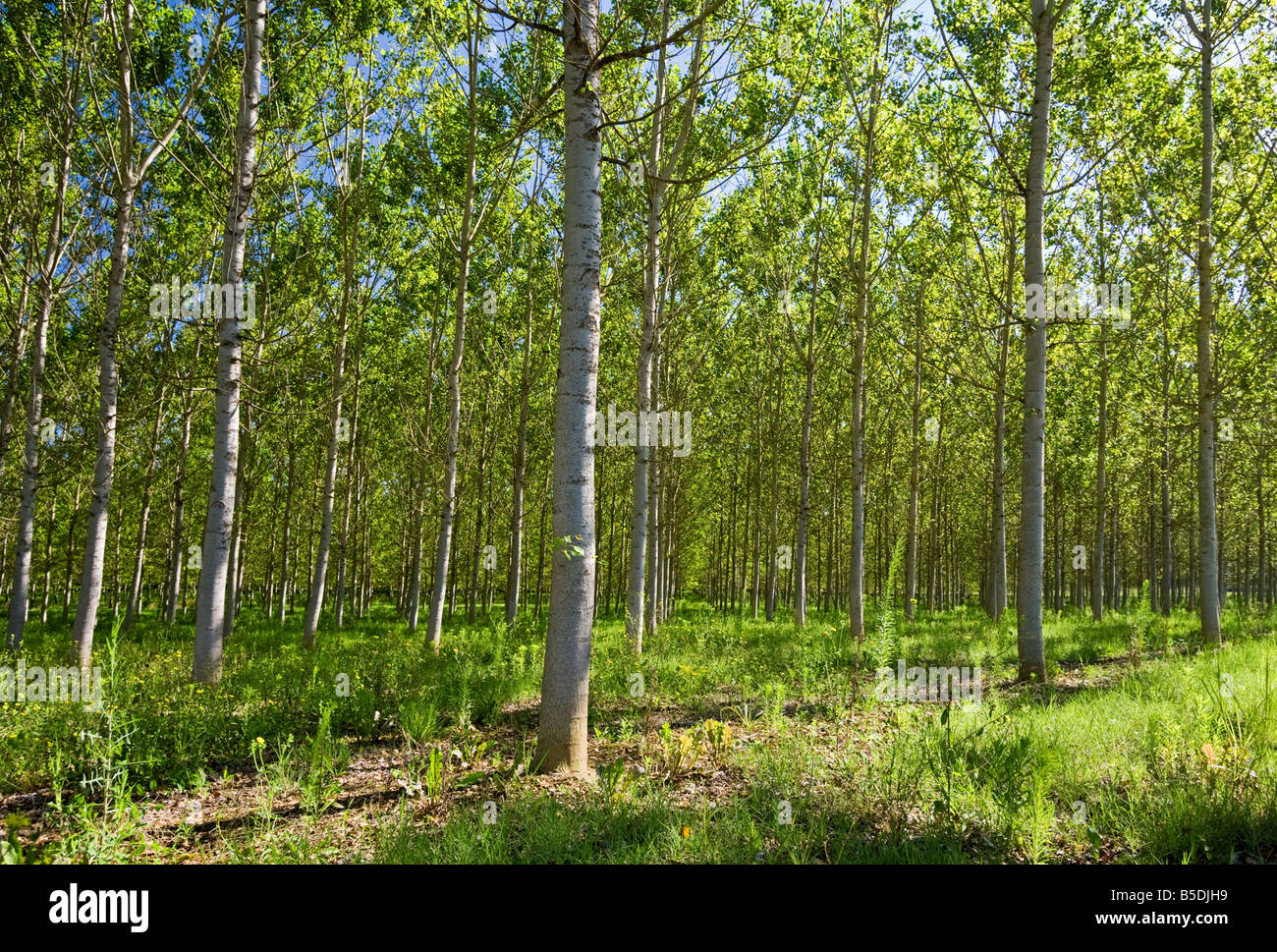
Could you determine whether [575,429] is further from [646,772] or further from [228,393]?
[228,393]

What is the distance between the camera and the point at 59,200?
29.6ft

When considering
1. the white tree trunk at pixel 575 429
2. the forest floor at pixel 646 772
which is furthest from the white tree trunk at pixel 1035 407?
the white tree trunk at pixel 575 429

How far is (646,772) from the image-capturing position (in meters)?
4.19

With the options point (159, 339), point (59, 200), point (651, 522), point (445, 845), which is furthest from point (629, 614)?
point (159, 339)

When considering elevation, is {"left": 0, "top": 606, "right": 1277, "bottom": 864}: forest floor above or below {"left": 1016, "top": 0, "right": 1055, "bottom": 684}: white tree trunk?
below

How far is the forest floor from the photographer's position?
3.06m

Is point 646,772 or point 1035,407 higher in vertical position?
point 1035,407

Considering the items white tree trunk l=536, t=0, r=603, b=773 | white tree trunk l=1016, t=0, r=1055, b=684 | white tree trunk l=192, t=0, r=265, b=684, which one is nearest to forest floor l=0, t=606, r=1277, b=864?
white tree trunk l=536, t=0, r=603, b=773

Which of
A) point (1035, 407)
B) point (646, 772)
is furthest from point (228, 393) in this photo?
point (1035, 407)

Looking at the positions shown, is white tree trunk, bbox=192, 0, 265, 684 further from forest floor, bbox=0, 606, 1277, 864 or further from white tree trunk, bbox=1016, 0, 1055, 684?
white tree trunk, bbox=1016, 0, 1055, 684

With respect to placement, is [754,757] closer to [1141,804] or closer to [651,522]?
[1141,804]

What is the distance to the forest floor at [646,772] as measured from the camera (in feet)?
10.1

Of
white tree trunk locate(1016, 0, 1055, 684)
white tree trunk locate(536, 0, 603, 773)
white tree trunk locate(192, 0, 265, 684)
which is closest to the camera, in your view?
white tree trunk locate(536, 0, 603, 773)
